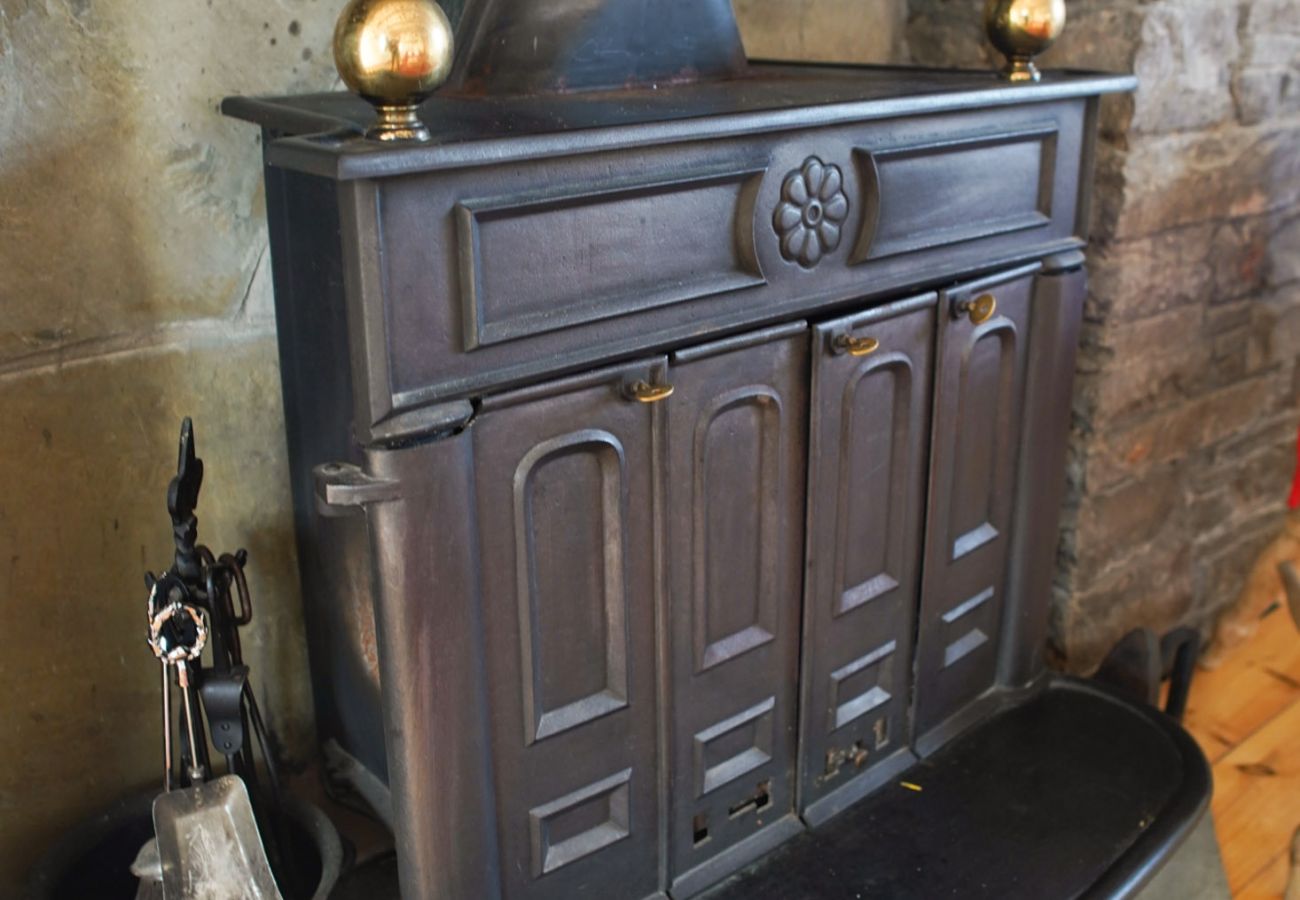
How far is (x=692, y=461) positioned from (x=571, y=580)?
0.62ft

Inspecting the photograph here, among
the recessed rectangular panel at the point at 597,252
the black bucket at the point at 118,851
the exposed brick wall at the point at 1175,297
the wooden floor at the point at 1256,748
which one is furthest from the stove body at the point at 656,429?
the wooden floor at the point at 1256,748

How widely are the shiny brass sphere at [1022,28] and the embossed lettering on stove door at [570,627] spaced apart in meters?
0.71

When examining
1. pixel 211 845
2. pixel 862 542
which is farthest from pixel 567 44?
pixel 211 845

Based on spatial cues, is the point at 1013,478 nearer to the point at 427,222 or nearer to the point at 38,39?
the point at 427,222

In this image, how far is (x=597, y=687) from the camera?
4.40ft

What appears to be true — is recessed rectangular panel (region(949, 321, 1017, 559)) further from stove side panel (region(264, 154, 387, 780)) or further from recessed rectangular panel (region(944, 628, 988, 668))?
stove side panel (region(264, 154, 387, 780))

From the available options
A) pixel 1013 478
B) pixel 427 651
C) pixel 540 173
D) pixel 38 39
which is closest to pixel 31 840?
pixel 427 651

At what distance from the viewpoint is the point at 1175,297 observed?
2094mm

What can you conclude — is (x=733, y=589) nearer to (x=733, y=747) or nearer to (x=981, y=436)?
(x=733, y=747)

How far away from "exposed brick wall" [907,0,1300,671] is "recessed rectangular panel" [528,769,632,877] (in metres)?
1.08

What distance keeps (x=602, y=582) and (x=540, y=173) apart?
43 cm

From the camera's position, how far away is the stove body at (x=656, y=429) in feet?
3.68

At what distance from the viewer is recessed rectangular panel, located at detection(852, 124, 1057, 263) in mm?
1431

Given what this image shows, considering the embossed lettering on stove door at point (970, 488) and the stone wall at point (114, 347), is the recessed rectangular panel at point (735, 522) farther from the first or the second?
the stone wall at point (114, 347)
